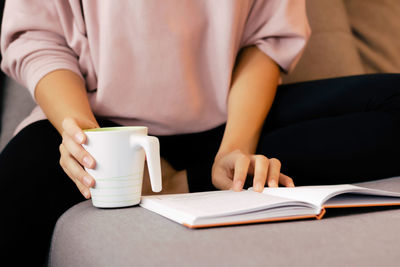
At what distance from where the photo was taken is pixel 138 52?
40.4 inches

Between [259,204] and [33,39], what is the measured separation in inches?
29.3

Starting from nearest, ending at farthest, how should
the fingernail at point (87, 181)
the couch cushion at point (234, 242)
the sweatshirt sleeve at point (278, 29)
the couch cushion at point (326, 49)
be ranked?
the couch cushion at point (234, 242) < the fingernail at point (87, 181) < the sweatshirt sleeve at point (278, 29) < the couch cushion at point (326, 49)

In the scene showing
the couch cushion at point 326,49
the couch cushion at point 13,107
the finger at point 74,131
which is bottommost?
the couch cushion at point 13,107

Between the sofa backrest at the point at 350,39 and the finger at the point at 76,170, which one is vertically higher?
the finger at the point at 76,170

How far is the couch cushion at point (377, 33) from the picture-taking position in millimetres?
1485

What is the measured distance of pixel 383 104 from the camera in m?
0.86

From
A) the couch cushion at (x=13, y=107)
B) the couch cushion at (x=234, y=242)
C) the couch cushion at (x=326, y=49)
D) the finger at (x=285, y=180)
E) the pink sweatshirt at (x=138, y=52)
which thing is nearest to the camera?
the couch cushion at (x=234, y=242)

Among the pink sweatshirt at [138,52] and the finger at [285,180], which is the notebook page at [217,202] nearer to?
the finger at [285,180]

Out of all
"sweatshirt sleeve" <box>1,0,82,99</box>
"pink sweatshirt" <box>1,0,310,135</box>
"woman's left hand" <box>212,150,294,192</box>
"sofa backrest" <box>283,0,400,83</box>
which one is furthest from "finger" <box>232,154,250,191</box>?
"sofa backrest" <box>283,0,400,83</box>

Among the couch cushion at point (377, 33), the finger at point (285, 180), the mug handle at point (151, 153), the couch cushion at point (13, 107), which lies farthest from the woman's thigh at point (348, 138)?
the couch cushion at point (13, 107)

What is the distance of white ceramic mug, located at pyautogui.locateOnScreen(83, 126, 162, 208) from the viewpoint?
0.62 meters

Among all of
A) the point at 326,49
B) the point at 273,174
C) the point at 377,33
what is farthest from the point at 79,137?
the point at 377,33

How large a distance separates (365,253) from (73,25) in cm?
86

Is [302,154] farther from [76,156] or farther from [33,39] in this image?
[33,39]
